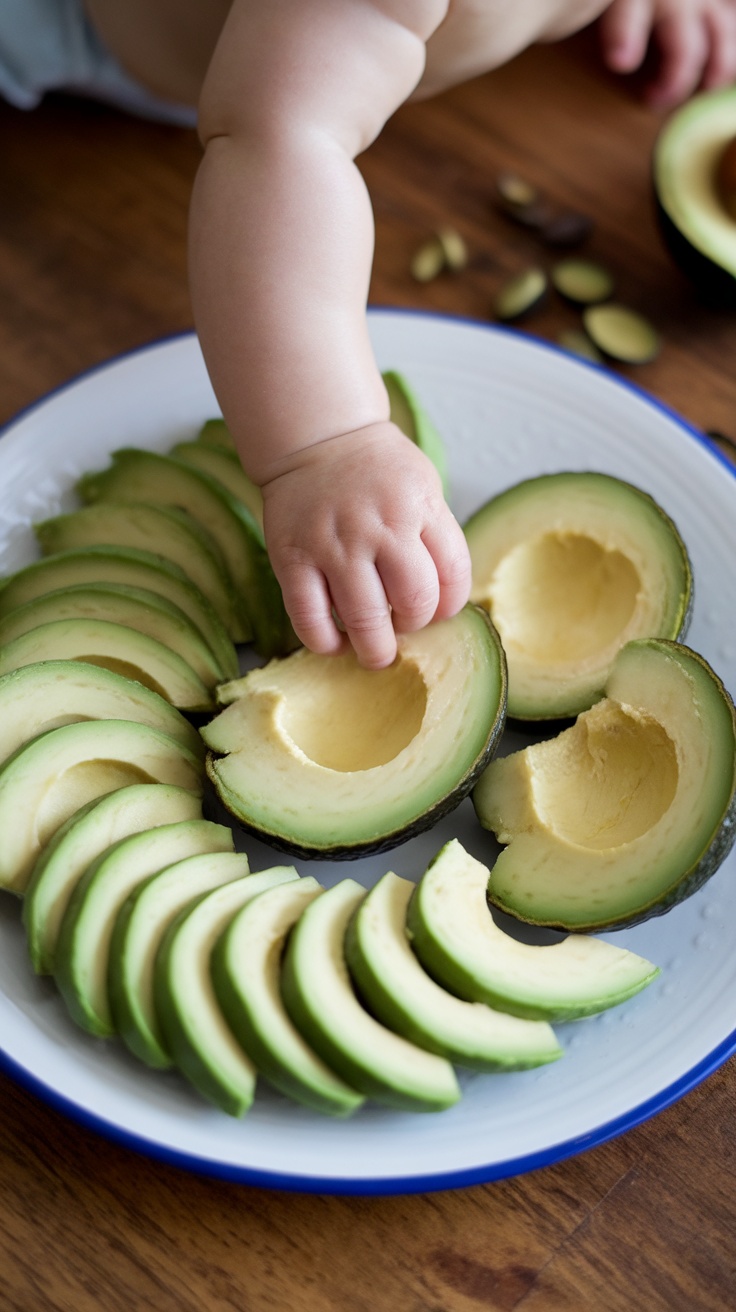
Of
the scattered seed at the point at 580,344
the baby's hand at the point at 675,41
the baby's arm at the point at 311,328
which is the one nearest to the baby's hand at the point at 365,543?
the baby's arm at the point at 311,328

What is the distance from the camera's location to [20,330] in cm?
126

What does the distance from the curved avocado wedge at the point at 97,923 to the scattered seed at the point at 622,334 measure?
76 cm

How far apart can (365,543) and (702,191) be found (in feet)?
2.25

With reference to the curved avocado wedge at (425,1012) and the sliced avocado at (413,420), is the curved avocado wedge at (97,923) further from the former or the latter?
the sliced avocado at (413,420)

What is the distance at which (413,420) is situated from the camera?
1.05m

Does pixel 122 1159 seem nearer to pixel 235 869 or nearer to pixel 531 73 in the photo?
pixel 235 869

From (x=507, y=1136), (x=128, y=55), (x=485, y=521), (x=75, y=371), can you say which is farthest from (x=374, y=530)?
(x=128, y=55)

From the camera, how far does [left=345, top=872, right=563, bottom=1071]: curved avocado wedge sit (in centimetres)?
73

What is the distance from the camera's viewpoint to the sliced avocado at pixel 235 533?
1.00m

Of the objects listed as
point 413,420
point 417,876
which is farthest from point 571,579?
point 417,876

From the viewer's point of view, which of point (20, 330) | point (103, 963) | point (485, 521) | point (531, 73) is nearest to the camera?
point (103, 963)

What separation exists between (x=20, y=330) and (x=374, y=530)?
61 centimetres

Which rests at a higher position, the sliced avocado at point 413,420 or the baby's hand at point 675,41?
the baby's hand at point 675,41

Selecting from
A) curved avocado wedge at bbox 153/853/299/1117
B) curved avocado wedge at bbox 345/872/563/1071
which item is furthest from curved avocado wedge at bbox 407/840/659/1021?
curved avocado wedge at bbox 153/853/299/1117
